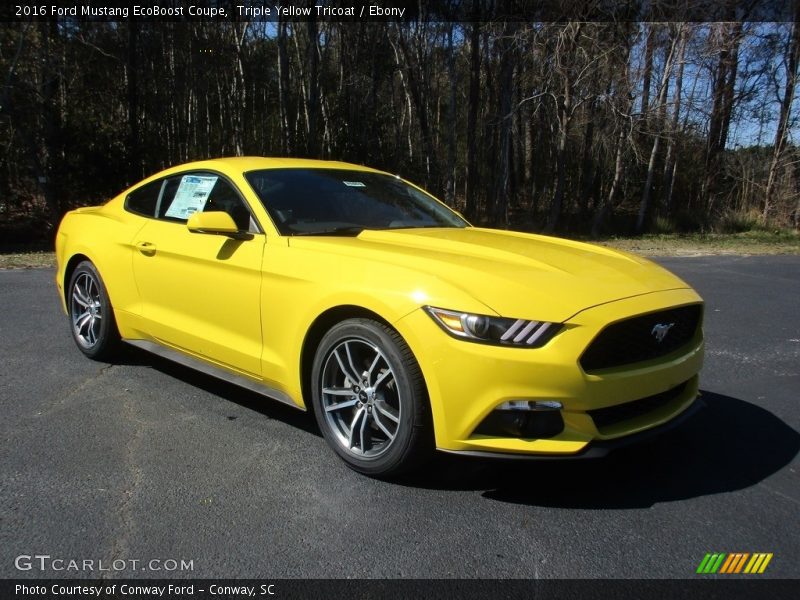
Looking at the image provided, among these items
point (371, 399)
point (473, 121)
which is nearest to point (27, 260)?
point (371, 399)

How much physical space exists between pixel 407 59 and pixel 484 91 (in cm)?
353

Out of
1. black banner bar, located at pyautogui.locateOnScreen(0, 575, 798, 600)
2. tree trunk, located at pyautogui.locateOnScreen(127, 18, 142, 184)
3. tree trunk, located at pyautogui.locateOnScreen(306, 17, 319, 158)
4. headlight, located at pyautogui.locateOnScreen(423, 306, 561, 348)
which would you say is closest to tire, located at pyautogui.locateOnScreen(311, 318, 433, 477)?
headlight, located at pyautogui.locateOnScreen(423, 306, 561, 348)

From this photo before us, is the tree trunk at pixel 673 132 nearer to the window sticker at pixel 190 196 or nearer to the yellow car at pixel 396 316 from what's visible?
the yellow car at pixel 396 316

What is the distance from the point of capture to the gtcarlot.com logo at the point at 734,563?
240cm

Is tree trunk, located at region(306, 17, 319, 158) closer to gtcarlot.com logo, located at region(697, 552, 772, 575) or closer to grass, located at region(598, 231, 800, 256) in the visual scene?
grass, located at region(598, 231, 800, 256)

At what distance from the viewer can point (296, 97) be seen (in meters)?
20.9

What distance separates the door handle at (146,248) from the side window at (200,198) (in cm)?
24

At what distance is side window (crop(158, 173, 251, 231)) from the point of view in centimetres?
388

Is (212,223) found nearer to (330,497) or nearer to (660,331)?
(330,497)

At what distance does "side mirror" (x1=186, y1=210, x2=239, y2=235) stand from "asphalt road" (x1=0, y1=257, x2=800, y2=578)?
1115 millimetres

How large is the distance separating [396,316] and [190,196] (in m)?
2.13

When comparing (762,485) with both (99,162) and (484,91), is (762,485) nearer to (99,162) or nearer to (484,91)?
(99,162)

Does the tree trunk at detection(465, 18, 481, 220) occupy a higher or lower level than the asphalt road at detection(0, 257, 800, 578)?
higher

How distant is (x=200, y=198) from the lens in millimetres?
4160
